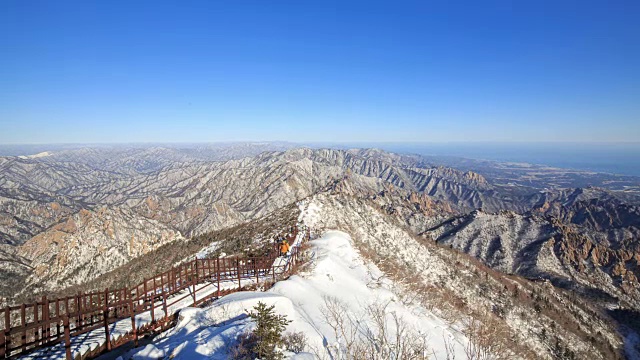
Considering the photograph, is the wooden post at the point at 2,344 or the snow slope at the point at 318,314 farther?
the snow slope at the point at 318,314

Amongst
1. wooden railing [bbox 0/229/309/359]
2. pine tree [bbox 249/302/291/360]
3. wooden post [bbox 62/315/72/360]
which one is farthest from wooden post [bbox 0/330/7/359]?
pine tree [bbox 249/302/291/360]

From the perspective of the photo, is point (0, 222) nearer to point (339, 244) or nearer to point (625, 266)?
point (339, 244)

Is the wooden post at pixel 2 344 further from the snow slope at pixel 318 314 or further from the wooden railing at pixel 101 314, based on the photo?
the snow slope at pixel 318 314

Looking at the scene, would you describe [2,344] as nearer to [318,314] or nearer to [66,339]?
[66,339]

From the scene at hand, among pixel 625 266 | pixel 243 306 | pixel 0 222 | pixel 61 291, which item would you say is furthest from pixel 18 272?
pixel 625 266

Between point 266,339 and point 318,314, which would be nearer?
point 266,339

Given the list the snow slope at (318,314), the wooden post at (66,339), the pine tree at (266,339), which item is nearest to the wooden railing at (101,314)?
the wooden post at (66,339)

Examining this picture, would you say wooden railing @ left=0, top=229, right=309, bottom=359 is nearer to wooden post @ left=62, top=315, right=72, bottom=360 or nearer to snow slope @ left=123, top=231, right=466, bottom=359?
wooden post @ left=62, top=315, right=72, bottom=360

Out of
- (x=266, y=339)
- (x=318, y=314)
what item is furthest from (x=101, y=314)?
(x=318, y=314)

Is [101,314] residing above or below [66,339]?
below
